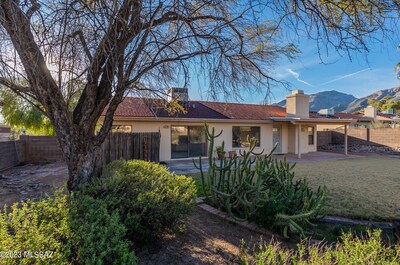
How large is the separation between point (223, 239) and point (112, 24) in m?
3.99

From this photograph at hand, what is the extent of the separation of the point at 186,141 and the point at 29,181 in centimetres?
874

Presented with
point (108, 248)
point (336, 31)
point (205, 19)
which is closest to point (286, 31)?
point (336, 31)

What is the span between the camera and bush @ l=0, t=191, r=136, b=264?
6.34 ft

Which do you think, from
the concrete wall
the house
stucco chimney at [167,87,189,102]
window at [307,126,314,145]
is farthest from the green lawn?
the concrete wall

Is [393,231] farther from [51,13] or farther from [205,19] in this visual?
[51,13]

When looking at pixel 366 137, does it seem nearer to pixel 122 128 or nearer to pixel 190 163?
pixel 190 163


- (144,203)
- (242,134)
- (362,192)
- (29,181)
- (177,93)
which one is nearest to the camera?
(144,203)

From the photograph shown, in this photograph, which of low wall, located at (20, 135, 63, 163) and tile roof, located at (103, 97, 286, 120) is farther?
tile roof, located at (103, 97, 286, 120)

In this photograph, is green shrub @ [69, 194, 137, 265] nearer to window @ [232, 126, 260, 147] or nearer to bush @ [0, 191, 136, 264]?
bush @ [0, 191, 136, 264]

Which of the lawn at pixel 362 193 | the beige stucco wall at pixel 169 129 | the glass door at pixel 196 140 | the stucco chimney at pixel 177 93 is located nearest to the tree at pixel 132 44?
the stucco chimney at pixel 177 93

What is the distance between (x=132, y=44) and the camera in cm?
457

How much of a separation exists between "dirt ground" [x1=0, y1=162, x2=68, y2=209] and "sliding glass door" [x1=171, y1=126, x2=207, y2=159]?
251 inches

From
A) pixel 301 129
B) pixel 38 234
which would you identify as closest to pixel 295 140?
pixel 301 129

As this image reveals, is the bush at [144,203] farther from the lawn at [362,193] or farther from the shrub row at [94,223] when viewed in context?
the lawn at [362,193]
